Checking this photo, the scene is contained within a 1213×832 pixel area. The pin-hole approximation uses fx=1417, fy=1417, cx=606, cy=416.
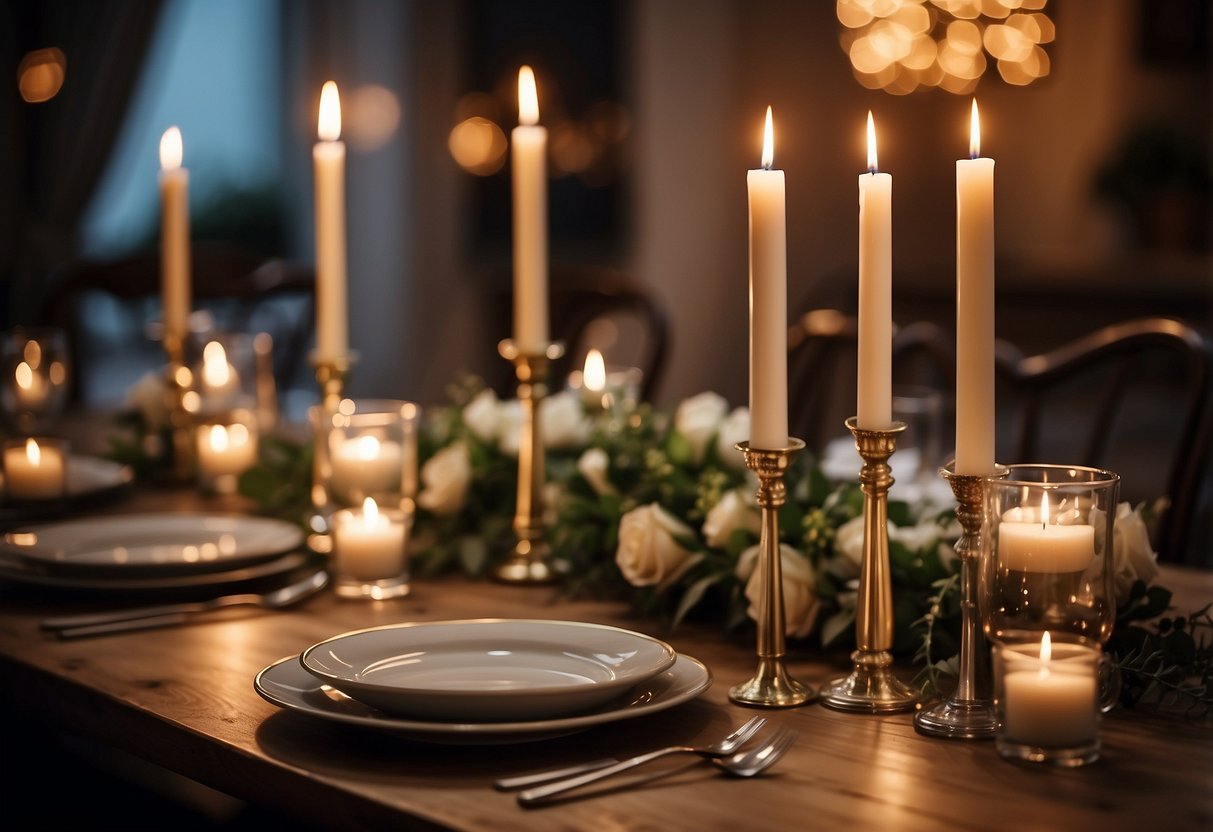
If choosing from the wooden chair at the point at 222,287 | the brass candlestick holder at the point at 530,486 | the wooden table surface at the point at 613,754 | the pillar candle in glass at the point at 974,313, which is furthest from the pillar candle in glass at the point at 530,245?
the wooden chair at the point at 222,287

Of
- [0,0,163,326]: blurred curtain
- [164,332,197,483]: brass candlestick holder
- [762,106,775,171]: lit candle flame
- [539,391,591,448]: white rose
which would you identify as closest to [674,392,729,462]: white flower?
[539,391,591,448]: white rose

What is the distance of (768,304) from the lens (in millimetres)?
907

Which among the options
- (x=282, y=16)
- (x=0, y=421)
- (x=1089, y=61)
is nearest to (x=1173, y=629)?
(x=0, y=421)

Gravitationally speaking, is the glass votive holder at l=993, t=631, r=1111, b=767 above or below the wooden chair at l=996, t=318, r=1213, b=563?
below

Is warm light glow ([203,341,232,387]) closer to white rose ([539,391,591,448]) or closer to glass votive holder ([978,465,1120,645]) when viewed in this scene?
white rose ([539,391,591,448])

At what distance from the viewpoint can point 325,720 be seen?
2.94 feet

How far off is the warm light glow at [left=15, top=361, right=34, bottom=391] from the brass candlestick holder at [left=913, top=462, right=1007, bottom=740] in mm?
1232

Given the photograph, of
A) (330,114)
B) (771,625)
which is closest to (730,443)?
(771,625)

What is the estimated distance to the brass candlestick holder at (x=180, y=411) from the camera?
1.87m

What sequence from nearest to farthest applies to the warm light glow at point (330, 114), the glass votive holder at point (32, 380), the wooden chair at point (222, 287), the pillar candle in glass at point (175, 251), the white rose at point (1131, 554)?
the white rose at point (1131, 554) < the warm light glow at point (330, 114) < the glass votive holder at point (32, 380) < the pillar candle in glass at point (175, 251) < the wooden chair at point (222, 287)

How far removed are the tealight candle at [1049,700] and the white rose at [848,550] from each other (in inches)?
9.3

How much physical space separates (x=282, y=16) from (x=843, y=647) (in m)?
5.28

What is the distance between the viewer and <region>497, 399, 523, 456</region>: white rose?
150 centimetres

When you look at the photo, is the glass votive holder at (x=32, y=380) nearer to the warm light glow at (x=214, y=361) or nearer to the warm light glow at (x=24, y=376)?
the warm light glow at (x=24, y=376)
